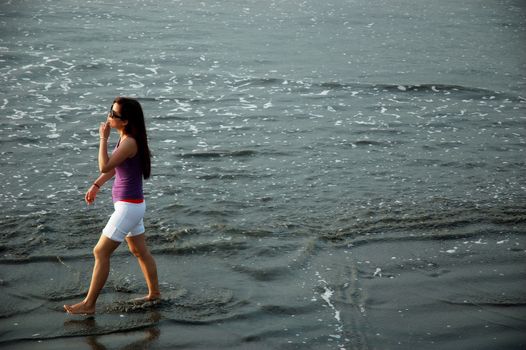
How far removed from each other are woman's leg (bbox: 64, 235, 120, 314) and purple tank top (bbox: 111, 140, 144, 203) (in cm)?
40

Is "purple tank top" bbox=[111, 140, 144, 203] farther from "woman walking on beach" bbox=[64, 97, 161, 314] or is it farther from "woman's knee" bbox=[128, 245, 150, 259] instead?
"woman's knee" bbox=[128, 245, 150, 259]

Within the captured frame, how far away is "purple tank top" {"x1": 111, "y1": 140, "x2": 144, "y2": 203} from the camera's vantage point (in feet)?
19.9

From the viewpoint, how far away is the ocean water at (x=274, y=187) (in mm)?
6488

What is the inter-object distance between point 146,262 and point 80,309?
70 centimetres

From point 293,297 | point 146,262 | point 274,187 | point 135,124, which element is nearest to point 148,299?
point 146,262

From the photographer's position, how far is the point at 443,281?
734 cm

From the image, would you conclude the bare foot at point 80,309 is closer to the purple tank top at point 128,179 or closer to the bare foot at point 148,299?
the bare foot at point 148,299

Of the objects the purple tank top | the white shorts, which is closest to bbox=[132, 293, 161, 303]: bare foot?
the white shorts

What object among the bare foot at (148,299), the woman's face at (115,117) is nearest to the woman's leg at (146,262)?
the bare foot at (148,299)

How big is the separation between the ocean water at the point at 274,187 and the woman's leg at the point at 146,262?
0.63 feet

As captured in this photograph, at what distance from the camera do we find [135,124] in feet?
19.8

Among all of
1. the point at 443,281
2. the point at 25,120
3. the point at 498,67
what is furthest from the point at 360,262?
the point at 498,67

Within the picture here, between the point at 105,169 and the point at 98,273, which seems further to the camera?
the point at 98,273

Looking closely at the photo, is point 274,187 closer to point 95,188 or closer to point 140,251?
point 140,251
